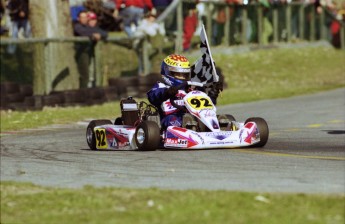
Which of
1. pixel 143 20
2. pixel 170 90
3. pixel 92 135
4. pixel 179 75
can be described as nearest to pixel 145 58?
pixel 143 20

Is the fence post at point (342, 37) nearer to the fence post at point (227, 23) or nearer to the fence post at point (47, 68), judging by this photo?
the fence post at point (227, 23)

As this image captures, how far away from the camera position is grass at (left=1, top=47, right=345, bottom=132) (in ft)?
61.2

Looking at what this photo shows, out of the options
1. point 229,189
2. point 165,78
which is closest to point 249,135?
point 165,78

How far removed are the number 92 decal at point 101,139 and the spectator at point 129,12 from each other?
33.9 ft

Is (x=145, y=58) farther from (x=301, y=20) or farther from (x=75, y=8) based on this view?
(x=301, y=20)

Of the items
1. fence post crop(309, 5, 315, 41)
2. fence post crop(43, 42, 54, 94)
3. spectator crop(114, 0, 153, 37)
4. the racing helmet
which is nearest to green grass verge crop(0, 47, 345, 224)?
the racing helmet

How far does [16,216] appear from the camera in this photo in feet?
25.7

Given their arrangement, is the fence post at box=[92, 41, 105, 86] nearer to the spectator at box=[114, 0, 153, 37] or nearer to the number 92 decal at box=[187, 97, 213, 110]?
the spectator at box=[114, 0, 153, 37]

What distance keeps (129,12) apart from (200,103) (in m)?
11.7

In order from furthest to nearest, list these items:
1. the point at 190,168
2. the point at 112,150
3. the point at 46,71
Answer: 1. the point at 46,71
2. the point at 112,150
3. the point at 190,168

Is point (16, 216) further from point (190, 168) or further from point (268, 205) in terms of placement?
point (190, 168)

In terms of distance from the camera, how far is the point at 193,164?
35.2 feet

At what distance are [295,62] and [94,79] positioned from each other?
8348 mm

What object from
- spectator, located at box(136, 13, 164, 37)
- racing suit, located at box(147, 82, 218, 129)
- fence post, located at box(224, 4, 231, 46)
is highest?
racing suit, located at box(147, 82, 218, 129)
